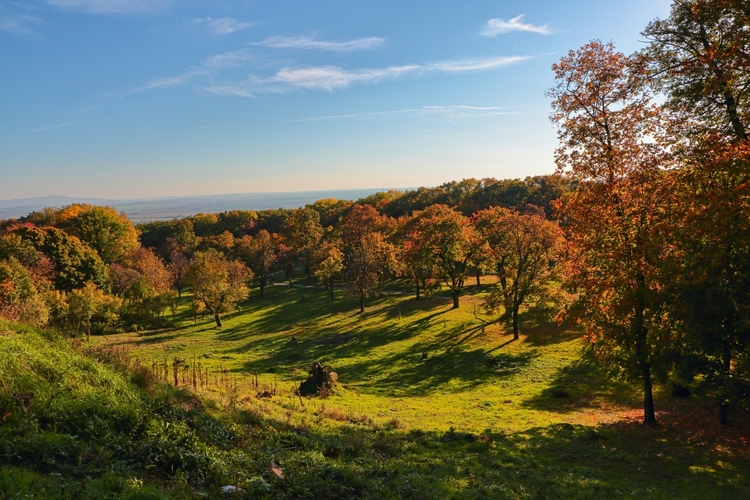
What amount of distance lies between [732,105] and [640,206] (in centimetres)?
487

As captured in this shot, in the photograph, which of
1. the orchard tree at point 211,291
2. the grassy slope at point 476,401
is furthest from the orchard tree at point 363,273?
the orchard tree at point 211,291

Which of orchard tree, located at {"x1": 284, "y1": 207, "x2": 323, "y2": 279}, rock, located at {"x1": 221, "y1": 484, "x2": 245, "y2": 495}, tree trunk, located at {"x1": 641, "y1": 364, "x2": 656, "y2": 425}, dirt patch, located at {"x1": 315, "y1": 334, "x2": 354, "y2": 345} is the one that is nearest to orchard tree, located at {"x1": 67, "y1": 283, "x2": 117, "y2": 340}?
dirt patch, located at {"x1": 315, "y1": 334, "x2": 354, "y2": 345}

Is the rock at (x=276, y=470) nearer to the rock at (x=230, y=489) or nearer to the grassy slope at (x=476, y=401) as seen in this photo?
the rock at (x=230, y=489)

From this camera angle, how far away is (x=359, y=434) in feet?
51.0

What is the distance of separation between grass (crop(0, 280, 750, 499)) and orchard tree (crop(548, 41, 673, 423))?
4.66 m

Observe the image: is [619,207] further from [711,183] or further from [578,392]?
[578,392]

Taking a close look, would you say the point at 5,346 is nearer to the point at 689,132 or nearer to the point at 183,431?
the point at 183,431

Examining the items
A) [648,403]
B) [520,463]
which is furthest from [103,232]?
[648,403]

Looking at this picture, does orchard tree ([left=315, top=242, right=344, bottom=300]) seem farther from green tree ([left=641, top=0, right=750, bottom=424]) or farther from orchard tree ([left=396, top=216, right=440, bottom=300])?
green tree ([left=641, top=0, right=750, bottom=424])

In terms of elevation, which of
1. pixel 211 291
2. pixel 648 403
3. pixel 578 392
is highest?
pixel 211 291

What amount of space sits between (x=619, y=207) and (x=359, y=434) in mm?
15336

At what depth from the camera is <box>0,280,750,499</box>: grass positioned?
8.59 m

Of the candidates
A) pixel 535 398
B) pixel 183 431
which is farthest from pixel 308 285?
pixel 183 431

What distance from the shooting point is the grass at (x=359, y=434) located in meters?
8.59
